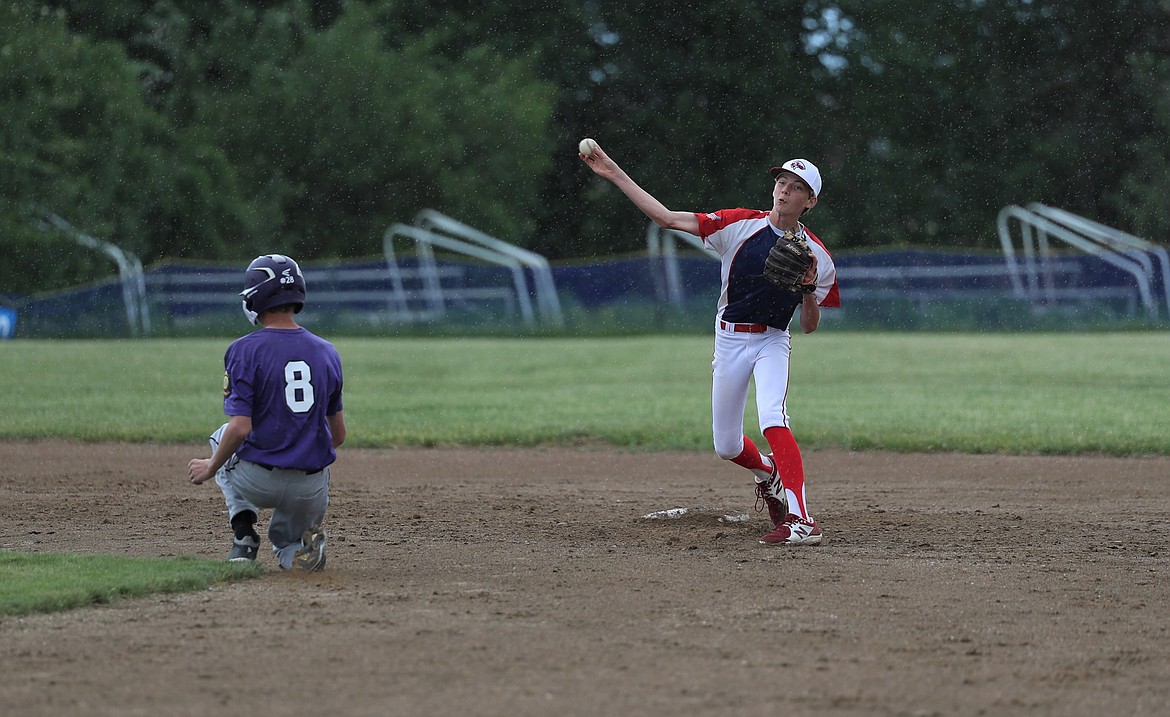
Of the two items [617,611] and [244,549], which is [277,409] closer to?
[244,549]

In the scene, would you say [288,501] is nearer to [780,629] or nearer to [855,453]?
[780,629]

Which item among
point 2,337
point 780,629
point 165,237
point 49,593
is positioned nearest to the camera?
point 780,629

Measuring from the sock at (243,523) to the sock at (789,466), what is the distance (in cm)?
243

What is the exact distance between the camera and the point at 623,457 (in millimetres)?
10586

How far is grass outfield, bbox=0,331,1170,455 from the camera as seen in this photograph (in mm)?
11484

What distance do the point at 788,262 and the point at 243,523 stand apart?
2.61 metres

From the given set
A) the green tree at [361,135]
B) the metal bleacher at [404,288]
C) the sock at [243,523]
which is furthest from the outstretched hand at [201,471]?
the green tree at [361,135]

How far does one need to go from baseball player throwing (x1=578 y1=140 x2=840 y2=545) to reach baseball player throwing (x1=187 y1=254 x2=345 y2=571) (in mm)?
1751

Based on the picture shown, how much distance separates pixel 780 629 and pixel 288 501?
6.47ft

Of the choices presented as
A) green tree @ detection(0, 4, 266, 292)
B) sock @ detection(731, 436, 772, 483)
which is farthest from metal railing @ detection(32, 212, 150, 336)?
sock @ detection(731, 436, 772, 483)

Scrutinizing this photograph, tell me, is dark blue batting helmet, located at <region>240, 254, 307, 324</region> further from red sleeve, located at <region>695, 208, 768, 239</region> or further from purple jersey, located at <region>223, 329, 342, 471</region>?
red sleeve, located at <region>695, 208, 768, 239</region>

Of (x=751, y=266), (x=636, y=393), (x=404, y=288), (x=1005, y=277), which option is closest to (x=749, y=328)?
(x=751, y=266)

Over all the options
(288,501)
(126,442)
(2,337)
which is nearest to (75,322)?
(2,337)

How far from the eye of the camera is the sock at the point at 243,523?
5477 mm
